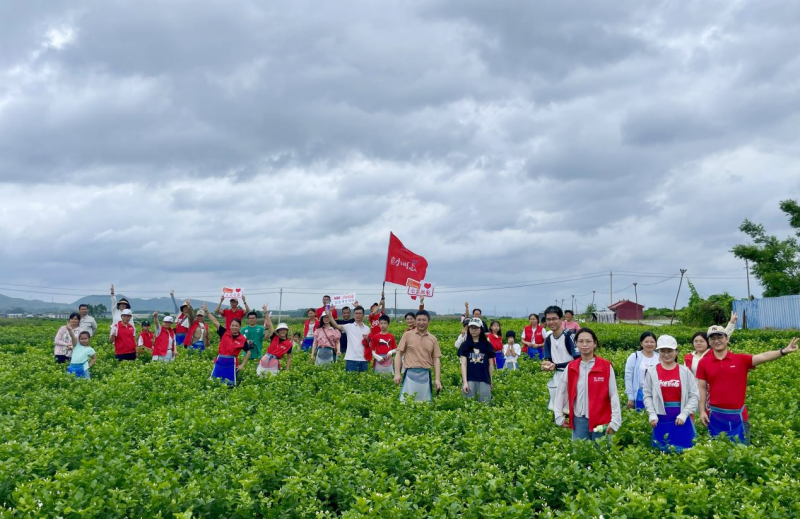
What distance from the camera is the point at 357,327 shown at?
42.8 ft

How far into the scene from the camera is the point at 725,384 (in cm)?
748

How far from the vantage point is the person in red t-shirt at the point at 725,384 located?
24.3 feet

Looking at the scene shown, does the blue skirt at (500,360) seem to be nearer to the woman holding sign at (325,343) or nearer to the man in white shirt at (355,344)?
the woman holding sign at (325,343)

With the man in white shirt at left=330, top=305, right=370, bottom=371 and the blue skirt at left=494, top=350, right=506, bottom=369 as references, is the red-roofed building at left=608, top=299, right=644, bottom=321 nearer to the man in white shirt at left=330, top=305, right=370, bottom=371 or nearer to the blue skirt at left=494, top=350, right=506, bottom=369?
the blue skirt at left=494, top=350, right=506, bottom=369

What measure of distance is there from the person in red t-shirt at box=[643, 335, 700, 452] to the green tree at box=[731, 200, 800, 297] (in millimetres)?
40510

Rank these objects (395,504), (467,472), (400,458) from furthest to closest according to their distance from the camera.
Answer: (400,458), (467,472), (395,504)

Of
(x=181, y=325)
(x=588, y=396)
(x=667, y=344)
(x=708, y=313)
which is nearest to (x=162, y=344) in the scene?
(x=181, y=325)

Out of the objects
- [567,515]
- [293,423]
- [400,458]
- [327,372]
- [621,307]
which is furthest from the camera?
[621,307]

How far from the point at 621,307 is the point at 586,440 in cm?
8494

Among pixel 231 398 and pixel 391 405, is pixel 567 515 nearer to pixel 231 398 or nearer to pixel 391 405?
pixel 391 405

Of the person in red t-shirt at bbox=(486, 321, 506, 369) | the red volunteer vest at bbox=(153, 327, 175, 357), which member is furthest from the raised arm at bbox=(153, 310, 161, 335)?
the person in red t-shirt at bbox=(486, 321, 506, 369)

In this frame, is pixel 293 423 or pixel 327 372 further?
pixel 327 372

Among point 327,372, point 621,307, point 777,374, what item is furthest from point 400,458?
point 621,307

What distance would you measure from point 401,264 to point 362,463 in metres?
12.2
